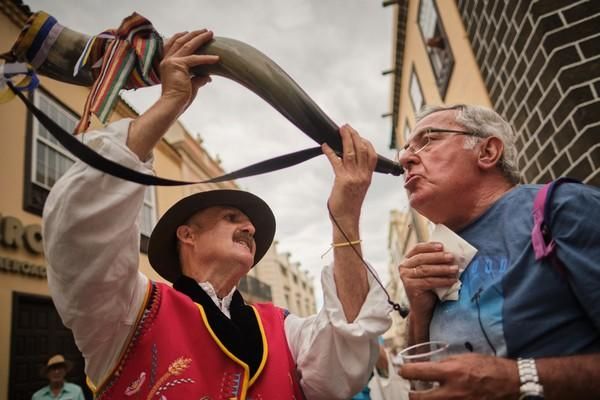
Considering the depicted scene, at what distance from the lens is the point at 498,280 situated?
1253mm

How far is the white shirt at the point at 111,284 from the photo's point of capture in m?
1.06

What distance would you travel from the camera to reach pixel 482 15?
3.40 meters

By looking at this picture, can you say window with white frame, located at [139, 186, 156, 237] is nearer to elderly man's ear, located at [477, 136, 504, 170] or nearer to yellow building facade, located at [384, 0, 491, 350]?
yellow building facade, located at [384, 0, 491, 350]

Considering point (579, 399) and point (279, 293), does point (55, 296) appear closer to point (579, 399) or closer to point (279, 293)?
point (579, 399)

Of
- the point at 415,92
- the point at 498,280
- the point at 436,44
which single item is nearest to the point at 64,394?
the point at 498,280

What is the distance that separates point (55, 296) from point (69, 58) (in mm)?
812

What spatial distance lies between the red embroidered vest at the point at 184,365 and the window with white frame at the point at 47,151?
19.4ft

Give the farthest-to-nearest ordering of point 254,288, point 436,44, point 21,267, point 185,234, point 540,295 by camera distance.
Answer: point 254,288 → point 21,267 → point 436,44 → point 185,234 → point 540,295

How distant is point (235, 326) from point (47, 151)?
21.9 ft

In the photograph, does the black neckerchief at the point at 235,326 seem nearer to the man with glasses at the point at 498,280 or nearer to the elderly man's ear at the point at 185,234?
the elderly man's ear at the point at 185,234

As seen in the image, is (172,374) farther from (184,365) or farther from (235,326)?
(235,326)

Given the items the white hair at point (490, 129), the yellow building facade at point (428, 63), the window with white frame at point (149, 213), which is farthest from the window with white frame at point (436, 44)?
the window with white frame at point (149, 213)

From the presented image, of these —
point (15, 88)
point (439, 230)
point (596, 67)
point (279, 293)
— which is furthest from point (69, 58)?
point (279, 293)

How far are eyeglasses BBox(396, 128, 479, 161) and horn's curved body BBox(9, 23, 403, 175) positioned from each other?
56 cm
